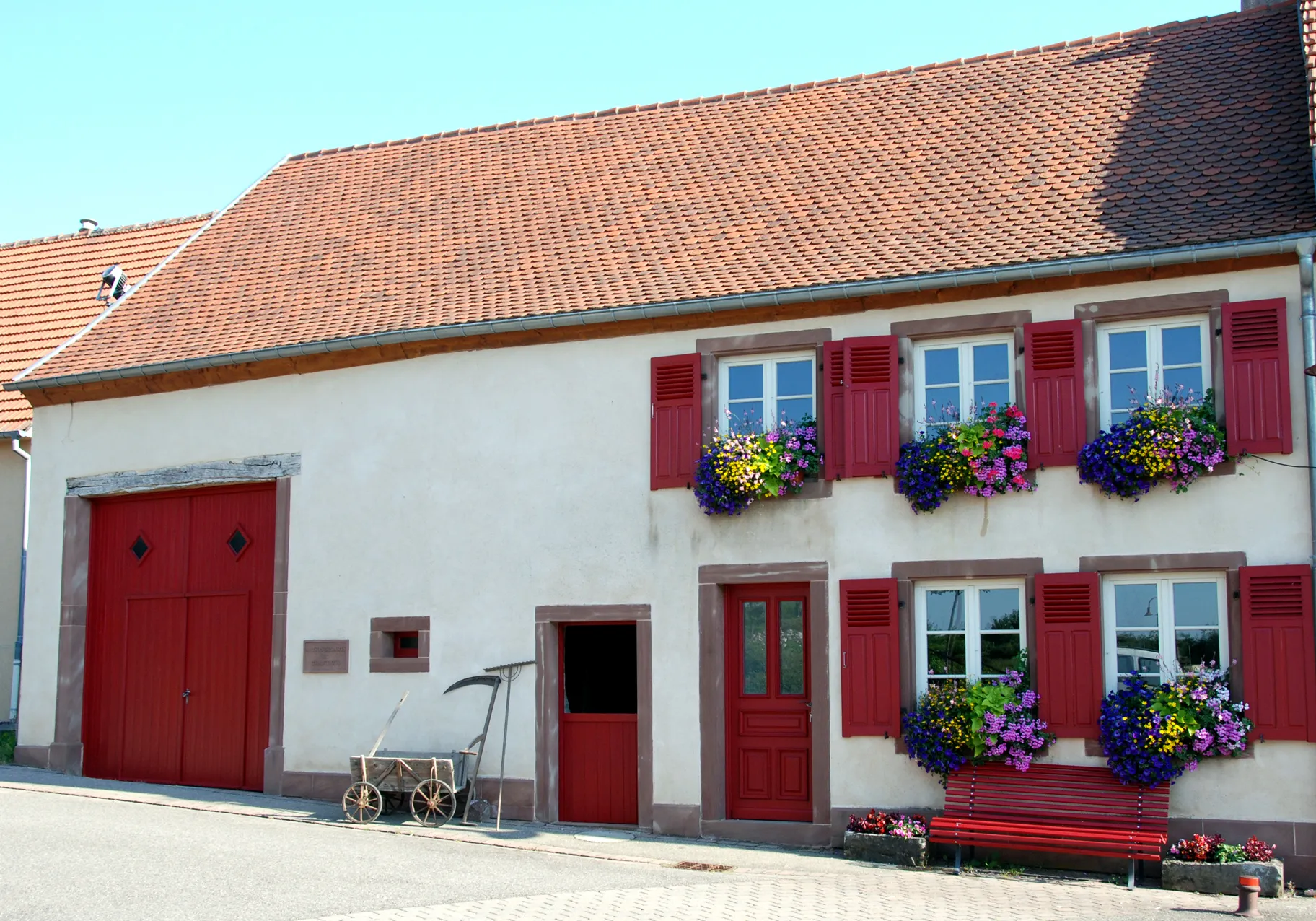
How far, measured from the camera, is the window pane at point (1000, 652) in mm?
11945

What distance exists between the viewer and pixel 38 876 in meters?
9.88

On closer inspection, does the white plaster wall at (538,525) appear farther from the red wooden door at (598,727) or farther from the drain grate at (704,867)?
the drain grate at (704,867)

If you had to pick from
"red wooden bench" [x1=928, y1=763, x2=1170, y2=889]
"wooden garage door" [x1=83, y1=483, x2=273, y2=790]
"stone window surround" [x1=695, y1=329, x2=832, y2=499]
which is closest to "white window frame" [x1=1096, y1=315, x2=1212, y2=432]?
"stone window surround" [x1=695, y1=329, x2=832, y2=499]

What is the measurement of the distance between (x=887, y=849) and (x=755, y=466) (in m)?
3.21

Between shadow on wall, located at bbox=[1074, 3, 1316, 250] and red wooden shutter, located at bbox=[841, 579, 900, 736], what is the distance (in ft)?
11.3

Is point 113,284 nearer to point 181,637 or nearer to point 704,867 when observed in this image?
point 181,637

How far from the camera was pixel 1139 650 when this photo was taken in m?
11.6

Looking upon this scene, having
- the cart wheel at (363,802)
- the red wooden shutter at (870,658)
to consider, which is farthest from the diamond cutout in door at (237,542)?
the red wooden shutter at (870,658)

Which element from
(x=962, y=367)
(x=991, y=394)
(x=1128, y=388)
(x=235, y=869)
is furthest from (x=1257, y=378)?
(x=235, y=869)

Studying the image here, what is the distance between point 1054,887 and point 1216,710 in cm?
176

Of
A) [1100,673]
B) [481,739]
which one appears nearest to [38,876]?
[481,739]

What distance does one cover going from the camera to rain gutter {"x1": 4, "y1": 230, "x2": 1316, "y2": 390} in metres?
11.5

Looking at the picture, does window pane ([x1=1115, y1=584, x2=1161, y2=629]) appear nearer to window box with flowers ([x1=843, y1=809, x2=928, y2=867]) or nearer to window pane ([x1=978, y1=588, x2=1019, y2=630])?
window pane ([x1=978, y1=588, x2=1019, y2=630])

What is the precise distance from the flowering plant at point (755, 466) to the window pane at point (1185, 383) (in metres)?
2.82
